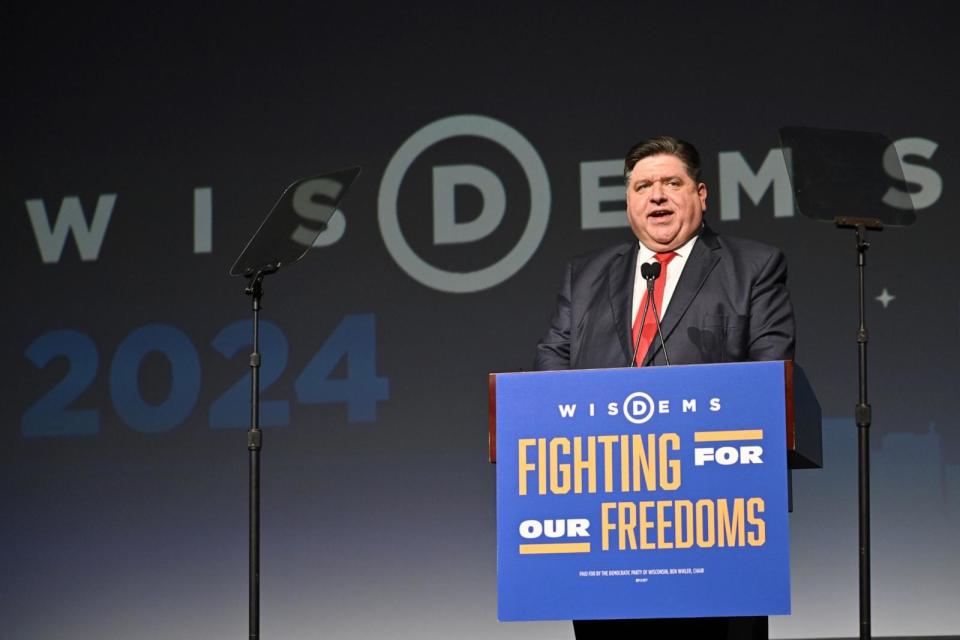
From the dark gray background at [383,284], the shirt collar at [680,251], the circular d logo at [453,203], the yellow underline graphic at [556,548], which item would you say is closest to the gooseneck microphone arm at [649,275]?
the shirt collar at [680,251]

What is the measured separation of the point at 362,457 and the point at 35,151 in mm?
1833

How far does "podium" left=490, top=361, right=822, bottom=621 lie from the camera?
272 cm

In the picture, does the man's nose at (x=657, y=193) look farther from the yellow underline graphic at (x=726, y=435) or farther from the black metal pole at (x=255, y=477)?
the black metal pole at (x=255, y=477)

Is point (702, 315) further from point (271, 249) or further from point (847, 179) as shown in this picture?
point (271, 249)

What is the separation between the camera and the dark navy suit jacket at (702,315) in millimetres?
3297

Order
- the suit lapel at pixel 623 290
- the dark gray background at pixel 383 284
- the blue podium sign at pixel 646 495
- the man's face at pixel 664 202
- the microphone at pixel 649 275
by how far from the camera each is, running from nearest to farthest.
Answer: the blue podium sign at pixel 646 495 → the microphone at pixel 649 275 → the suit lapel at pixel 623 290 → the man's face at pixel 664 202 → the dark gray background at pixel 383 284

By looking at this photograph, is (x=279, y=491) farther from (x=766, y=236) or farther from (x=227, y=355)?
(x=766, y=236)

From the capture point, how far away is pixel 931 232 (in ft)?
17.1

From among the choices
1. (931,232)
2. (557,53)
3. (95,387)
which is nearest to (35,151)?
(95,387)

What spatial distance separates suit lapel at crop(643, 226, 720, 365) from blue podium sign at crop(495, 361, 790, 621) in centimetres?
52

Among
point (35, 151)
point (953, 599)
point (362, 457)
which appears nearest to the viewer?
point (953, 599)

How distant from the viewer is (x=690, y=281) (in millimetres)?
3377

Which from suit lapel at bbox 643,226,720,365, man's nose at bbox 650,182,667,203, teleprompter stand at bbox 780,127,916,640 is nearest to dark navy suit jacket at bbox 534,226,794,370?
suit lapel at bbox 643,226,720,365

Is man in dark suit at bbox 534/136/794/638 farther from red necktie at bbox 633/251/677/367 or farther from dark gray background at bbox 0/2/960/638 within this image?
dark gray background at bbox 0/2/960/638
